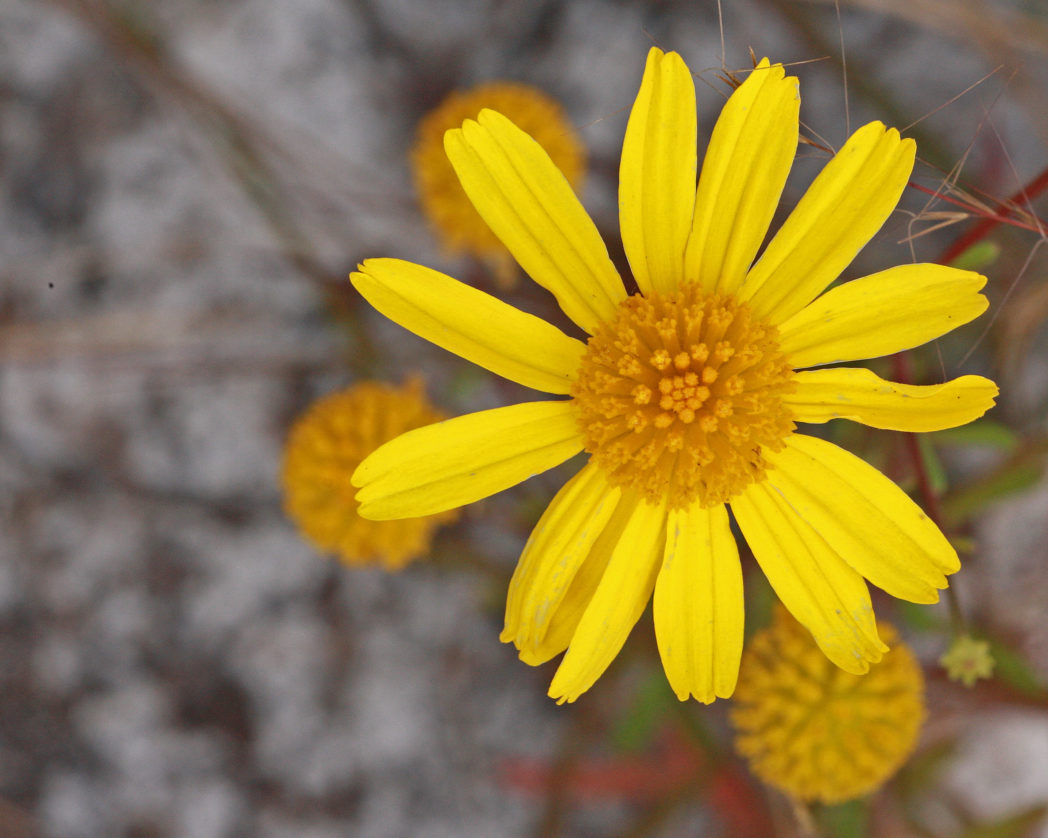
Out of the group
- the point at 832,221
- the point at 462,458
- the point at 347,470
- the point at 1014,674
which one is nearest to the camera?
the point at 832,221

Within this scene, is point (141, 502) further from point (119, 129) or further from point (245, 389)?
point (119, 129)

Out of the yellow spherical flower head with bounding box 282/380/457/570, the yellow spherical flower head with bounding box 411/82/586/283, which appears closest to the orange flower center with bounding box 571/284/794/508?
the yellow spherical flower head with bounding box 282/380/457/570

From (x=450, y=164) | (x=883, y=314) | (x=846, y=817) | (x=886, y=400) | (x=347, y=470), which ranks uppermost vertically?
(x=450, y=164)

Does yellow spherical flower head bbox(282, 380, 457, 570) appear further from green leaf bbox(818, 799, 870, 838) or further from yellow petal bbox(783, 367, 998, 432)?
green leaf bbox(818, 799, 870, 838)

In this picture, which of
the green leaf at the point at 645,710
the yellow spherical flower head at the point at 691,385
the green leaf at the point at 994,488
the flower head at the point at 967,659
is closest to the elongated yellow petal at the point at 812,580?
the yellow spherical flower head at the point at 691,385

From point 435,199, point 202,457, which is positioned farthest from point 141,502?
point 435,199

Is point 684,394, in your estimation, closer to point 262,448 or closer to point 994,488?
point 994,488

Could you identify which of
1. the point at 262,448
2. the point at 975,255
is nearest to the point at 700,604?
the point at 975,255
